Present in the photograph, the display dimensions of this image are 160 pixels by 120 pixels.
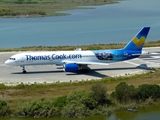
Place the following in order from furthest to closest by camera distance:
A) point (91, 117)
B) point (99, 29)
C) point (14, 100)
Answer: point (99, 29), point (14, 100), point (91, 117)

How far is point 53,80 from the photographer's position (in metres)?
54.4

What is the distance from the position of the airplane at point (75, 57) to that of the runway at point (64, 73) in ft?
4.36

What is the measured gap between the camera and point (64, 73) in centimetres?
5884

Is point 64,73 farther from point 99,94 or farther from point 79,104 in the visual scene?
point 79,104

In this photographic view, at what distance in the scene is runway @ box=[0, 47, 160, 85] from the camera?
181 ft

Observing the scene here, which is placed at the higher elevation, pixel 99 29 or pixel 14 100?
pixel 99 29

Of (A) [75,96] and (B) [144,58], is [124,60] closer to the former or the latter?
(B) [144,58]

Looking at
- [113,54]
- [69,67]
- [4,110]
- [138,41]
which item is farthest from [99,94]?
[138,41]

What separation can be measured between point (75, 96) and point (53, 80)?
13.0 metres

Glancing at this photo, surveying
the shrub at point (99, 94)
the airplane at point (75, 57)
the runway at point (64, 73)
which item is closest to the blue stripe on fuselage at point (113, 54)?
the airplane at point (75, 57)

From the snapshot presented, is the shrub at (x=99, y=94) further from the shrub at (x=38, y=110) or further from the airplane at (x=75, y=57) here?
Answer: the airplane at (x=75, y=57)

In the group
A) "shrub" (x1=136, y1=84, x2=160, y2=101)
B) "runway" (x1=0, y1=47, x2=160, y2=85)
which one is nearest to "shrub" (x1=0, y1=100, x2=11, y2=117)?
"runway" (x1=0, y1=47, x2=160, y2=85)

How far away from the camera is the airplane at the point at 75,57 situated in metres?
58.7

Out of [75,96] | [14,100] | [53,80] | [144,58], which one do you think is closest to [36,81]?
[53,80]
